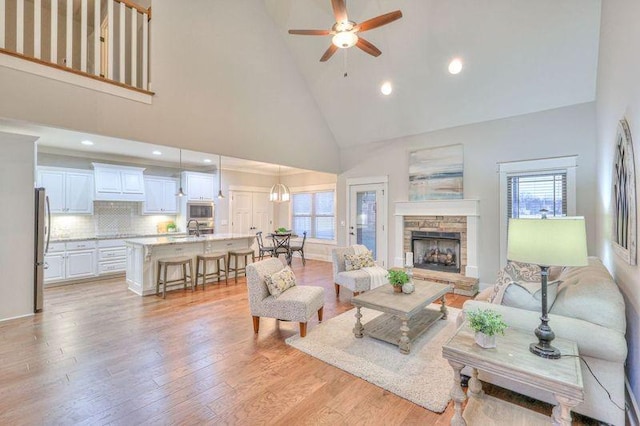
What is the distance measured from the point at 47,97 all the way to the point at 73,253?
377 centimetres

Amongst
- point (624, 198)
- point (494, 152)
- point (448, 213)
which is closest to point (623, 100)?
point (624, 198)

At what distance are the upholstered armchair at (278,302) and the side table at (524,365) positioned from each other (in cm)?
173

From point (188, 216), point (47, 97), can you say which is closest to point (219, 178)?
point (188, 216)

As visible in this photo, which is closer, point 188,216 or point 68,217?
point 68,217

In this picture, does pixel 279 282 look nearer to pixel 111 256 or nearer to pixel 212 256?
pixel 212 256

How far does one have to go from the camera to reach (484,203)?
208 inches

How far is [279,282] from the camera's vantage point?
351 centimetres

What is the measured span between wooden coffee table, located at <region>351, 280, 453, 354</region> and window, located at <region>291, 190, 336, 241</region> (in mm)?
4979

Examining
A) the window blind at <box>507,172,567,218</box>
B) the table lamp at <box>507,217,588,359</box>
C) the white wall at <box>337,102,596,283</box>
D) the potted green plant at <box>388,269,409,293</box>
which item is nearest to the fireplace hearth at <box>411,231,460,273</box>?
the white wall at <box>337,102,596,283</box>

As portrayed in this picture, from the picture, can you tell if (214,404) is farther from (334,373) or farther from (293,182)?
(293,182)

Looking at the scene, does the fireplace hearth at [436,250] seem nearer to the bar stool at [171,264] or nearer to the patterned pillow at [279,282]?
the patterned pillow at [279,282]

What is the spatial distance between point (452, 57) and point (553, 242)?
13.1 ft

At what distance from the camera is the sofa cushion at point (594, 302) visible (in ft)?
6.20

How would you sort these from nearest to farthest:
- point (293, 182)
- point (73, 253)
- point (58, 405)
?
point (58, 405), point (73, 253), point (293, 182)
